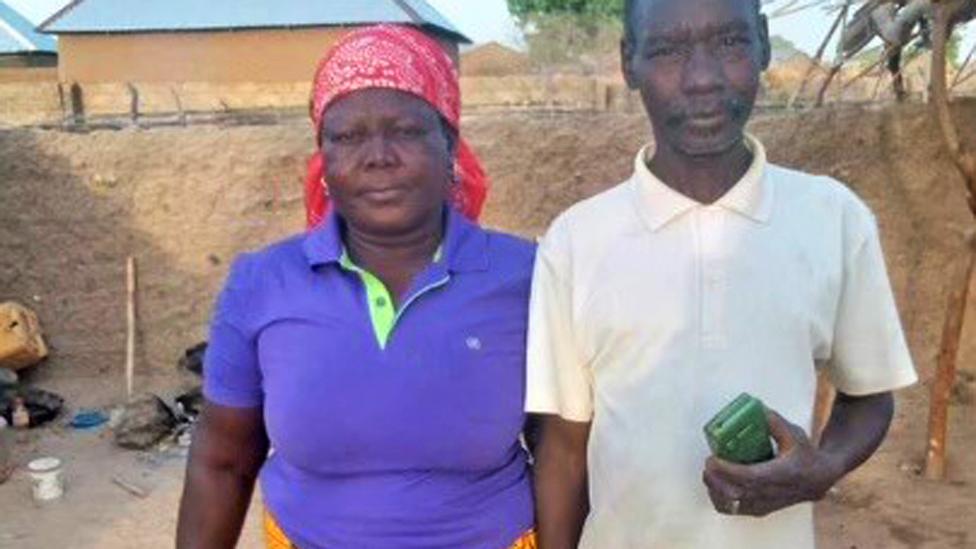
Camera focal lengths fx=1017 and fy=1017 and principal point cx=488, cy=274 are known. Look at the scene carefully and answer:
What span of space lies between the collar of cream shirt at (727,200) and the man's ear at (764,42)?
5.3 inches

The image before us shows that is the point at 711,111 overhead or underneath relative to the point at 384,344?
overhead

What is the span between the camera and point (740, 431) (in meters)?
1.23

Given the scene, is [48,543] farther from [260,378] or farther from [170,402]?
[260,378]

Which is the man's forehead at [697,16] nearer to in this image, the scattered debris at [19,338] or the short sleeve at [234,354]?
the short sleeve at [234,354]

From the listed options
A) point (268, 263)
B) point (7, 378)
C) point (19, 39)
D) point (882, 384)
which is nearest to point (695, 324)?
point (882, 384)

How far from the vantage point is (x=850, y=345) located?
142cm

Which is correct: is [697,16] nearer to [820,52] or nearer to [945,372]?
[945,372]

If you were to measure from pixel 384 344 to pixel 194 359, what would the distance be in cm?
441

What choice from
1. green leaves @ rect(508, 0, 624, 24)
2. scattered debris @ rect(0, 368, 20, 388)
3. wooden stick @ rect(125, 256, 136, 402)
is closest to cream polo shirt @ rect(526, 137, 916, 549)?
wooden stick @ rect(125, 256, 136, 402)

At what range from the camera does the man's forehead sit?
136 centimetres

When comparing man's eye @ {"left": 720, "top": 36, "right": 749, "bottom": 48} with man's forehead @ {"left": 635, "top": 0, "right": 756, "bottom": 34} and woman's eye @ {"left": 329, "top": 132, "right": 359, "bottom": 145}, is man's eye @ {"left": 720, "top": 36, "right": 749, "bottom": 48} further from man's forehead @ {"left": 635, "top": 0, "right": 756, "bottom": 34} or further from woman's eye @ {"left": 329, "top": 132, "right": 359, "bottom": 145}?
woman's eye @ {"left": 329, "top": 132, "right": 359, "bottom": 145}

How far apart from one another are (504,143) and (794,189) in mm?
4035

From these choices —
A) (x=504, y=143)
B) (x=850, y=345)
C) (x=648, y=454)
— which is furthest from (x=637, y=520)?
(x=504, y=143)

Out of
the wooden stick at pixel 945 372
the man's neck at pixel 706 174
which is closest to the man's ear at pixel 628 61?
the man's neck at pixel 706 174
